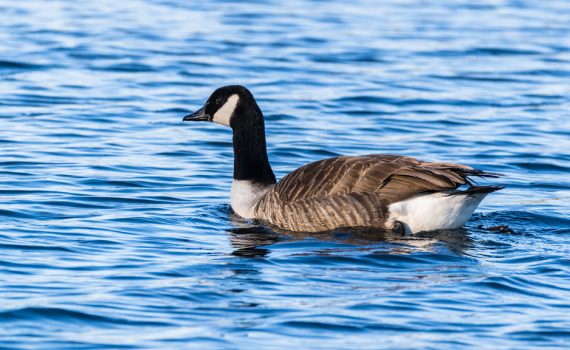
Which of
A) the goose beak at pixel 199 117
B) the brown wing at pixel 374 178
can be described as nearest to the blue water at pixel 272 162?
the brown wing at pixel 374 178

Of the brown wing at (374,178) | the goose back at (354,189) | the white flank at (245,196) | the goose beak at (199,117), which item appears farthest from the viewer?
the goose beak at (199,117)

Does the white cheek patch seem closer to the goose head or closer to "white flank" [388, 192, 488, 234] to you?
the goose head

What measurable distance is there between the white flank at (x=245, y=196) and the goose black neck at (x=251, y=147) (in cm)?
10

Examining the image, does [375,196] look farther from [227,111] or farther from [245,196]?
[227,111]

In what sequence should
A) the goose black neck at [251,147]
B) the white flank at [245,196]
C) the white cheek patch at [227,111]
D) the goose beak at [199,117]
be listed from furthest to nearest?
the goose beak at [199,117] → the white cheek patch at [227,111] → the goose black neck at [251,147] → the white flank at [245,196]

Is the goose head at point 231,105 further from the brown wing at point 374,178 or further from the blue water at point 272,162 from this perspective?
the brown wing at point 374,178

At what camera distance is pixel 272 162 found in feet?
50.9

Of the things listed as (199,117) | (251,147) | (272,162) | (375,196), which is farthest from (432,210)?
(272,162)

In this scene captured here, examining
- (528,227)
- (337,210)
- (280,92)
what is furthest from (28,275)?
(280,92)

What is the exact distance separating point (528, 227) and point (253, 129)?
10.4ft

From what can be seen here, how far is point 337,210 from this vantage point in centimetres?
1120

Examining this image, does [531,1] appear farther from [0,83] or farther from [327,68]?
[0,83]

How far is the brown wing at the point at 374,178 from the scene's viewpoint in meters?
10.8

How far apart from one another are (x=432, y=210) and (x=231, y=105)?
291 cm
